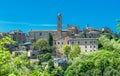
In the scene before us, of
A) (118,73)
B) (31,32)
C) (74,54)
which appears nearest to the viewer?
(118,73)

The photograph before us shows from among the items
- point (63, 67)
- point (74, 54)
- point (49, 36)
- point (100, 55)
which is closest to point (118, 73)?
point (100, 55)

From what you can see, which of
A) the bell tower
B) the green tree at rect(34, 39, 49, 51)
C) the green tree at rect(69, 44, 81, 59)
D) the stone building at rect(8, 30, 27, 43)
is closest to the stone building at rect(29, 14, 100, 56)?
the bell tower

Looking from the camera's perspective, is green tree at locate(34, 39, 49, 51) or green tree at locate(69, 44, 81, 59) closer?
green tree at locate(69, 44, 81, 59)

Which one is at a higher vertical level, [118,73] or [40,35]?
[40,35]

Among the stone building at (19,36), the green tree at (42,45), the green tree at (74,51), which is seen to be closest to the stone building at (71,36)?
the stone building at (19,36)

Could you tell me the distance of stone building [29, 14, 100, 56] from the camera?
77.8 metres

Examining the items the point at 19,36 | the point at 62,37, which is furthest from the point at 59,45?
the point at 19,36

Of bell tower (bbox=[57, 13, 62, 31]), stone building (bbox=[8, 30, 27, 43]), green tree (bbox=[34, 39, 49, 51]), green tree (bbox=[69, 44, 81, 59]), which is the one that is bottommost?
green tree (bbox=[69, 44, 81, 59])

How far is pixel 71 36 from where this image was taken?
275 ft

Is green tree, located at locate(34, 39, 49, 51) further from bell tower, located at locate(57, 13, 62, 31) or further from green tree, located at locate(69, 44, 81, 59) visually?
bell tower, located at locate(57, 13, 62, 31)

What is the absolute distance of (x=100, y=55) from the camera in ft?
159

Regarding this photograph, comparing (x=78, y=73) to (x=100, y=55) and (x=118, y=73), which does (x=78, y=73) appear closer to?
(x=100, y=55)

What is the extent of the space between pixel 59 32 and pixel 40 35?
401cm

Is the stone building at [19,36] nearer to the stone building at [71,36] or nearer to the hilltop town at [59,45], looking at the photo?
the hilltop town at [59,45]
